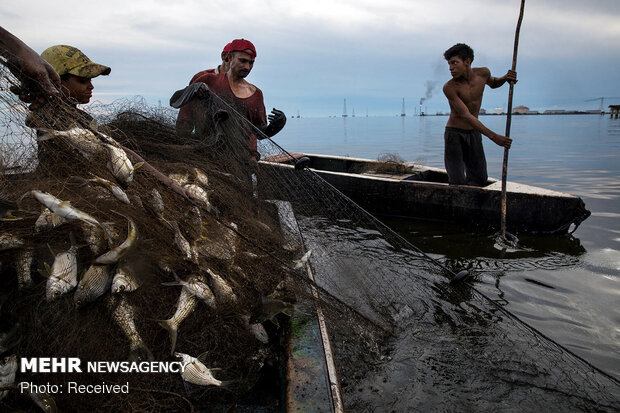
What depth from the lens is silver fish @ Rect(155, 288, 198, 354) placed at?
90.9 inches

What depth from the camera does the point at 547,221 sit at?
6875 millimetres

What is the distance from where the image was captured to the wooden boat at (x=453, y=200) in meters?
6.78

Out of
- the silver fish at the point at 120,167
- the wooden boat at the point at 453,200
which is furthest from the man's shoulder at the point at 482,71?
the silver fish at the point at 120,167

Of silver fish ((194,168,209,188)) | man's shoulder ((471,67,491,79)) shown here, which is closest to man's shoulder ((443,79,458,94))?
man's shoulder ((471,67,491,79))

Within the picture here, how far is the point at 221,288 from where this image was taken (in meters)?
2.67

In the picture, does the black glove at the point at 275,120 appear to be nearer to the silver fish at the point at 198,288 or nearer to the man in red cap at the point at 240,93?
the man in red cap at the point at 240,93

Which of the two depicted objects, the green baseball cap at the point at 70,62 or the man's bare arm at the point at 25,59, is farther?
the green baseball cap at the point at 70,62

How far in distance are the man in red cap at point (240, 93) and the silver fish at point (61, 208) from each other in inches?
132

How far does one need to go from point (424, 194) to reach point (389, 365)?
483 cm

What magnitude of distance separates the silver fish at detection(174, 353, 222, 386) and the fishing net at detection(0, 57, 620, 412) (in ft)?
0.33

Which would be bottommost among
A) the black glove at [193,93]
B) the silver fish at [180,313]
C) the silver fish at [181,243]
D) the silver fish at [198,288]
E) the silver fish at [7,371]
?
the silver fish at [7,371]

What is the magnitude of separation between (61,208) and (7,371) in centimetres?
86

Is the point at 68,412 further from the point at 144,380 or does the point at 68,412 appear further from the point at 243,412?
the point at 243,412

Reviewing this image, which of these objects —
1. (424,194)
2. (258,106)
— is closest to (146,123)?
(258,106)
